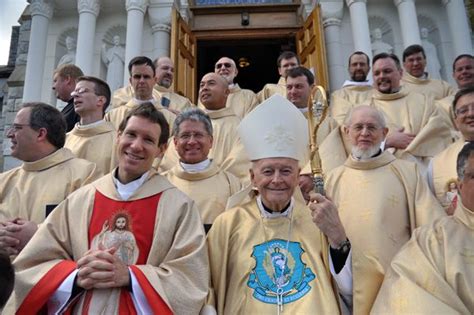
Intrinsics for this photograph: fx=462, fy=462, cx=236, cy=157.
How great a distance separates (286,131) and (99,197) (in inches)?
51.6

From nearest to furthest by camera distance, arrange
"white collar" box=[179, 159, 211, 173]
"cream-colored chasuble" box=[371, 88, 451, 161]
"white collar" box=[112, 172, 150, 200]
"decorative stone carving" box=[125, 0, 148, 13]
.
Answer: "white collar" box=[112, 172, 150, 200]
"white collar" box=[179, 159, 211, 173]
"cream-colored chasuble" box=[371, 88, 451, 161]
"decorative stone carving" box=[125, 0, 148, 13]

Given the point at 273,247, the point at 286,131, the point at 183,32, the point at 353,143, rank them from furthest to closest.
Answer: the point at 183,32 < the point at 353,143 < the point at 286,131 < the point at 273,247

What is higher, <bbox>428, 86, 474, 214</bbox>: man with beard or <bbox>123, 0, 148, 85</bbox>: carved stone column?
<bbox>123, 0, 148, 85</bbox>: carved stone column

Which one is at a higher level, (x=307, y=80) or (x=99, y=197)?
(x=307, y=80)

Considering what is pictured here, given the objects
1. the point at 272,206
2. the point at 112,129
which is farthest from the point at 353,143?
the point at 112,129

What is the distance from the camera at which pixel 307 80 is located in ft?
16.3

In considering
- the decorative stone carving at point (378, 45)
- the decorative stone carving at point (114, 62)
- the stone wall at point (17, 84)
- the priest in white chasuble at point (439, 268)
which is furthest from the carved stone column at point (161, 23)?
the priest in white chasuble at point (439, 268)

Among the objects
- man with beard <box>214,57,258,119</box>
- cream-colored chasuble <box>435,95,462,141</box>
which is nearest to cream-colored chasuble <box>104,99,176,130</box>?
man with beard <box>214,57,258,119</box>

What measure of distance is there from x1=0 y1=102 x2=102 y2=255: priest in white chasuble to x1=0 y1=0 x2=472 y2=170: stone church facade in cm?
616

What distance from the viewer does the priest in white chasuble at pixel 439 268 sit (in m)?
2.34

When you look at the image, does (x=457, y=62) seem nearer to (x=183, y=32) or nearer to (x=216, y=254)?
(x=216, y=254)

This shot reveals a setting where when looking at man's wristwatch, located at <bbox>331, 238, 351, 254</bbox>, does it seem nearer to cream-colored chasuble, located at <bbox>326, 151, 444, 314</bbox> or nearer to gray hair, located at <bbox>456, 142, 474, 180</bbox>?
cream-colored chasuble, located at <bbox>326, 151, 444, 314</bbox>

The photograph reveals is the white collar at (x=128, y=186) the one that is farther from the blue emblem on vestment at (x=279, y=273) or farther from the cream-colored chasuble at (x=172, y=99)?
the cream-colored chasuble at (x=172, y=99)

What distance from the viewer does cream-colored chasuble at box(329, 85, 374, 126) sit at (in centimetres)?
579
